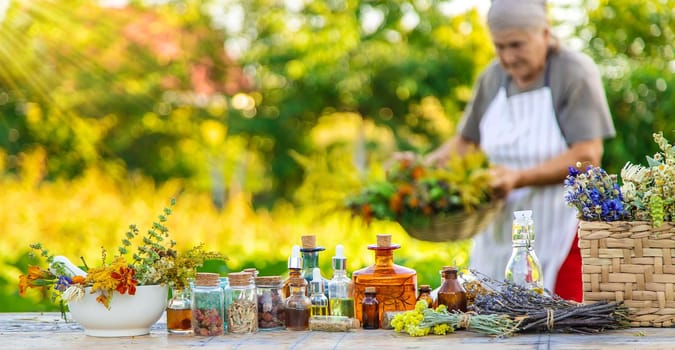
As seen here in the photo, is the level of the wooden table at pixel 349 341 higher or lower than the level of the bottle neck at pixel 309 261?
lower

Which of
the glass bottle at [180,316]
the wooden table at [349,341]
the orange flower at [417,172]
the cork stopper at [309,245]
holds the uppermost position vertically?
the orange flower at [417,172]

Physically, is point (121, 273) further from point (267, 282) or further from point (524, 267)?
point (524, 267)

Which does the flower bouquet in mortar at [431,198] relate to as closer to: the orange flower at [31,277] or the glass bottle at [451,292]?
the glass bottle at [451,292]

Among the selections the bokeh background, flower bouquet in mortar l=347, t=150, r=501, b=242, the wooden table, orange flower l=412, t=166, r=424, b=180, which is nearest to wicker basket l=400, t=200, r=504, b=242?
flower bouquet in mortar l=347, t=150, r=501, b=242

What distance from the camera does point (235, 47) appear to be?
1001cm

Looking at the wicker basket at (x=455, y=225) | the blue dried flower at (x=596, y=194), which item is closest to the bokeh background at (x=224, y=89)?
the wicker basket at (x=455, y=225)

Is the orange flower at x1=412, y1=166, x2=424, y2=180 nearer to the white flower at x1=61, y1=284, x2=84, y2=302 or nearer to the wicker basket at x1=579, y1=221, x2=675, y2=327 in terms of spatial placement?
the wicker basket at x1=579, y1=221, x2=675, y2=327

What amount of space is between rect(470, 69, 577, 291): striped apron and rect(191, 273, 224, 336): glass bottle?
156 centimetres

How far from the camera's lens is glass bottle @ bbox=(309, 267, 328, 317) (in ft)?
8.41

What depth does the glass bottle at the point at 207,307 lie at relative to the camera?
2.45 metres

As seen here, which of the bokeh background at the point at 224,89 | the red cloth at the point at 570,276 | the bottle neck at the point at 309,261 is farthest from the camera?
the bokeh background at the point at 224,89

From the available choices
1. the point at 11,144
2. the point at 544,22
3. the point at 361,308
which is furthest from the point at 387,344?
the point at 11,144

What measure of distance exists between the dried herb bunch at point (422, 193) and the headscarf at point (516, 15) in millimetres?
463

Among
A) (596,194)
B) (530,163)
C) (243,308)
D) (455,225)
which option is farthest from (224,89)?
(596,194)
